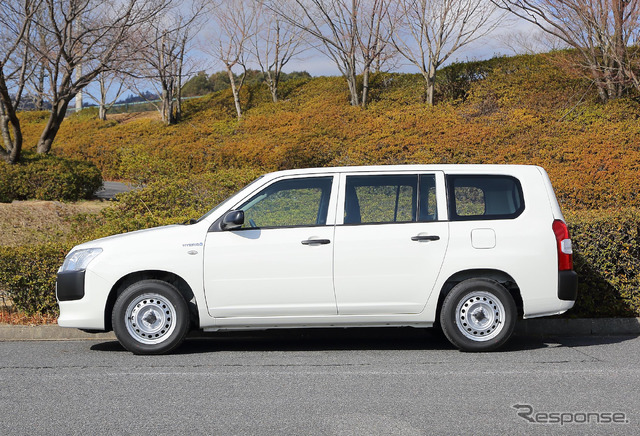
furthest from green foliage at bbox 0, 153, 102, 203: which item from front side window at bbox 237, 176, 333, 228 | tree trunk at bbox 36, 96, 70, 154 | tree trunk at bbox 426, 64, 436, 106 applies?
tree trunk at bbox 426, 64, 436, 106

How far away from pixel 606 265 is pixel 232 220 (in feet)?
14.7

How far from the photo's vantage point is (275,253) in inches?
281

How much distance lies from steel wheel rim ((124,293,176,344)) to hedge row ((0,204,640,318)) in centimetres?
193

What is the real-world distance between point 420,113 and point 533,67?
516 cm

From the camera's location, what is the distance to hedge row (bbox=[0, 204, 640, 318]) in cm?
847

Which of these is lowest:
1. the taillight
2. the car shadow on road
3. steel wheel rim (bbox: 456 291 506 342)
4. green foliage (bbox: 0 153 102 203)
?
the car shadow on road

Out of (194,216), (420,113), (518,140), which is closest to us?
(194,216)

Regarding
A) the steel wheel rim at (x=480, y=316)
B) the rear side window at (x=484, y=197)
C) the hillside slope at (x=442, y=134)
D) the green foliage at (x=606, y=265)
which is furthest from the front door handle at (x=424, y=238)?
the hillside slope at (x=442, y=134)

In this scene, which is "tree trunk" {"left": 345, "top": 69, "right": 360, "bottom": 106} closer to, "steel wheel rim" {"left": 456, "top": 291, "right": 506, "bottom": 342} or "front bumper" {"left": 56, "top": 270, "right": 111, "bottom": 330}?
"steel wheel rim" {"left": 456, "top": 291, "right": 506, "bottom": 342}

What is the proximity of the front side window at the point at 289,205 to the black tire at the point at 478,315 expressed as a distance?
1532 millimetres

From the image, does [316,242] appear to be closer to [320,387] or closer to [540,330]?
[320,387]

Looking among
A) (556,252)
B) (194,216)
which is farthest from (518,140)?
(556,252)

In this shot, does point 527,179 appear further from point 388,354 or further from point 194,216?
point 194,216

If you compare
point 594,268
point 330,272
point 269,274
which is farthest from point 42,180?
point 594,268
